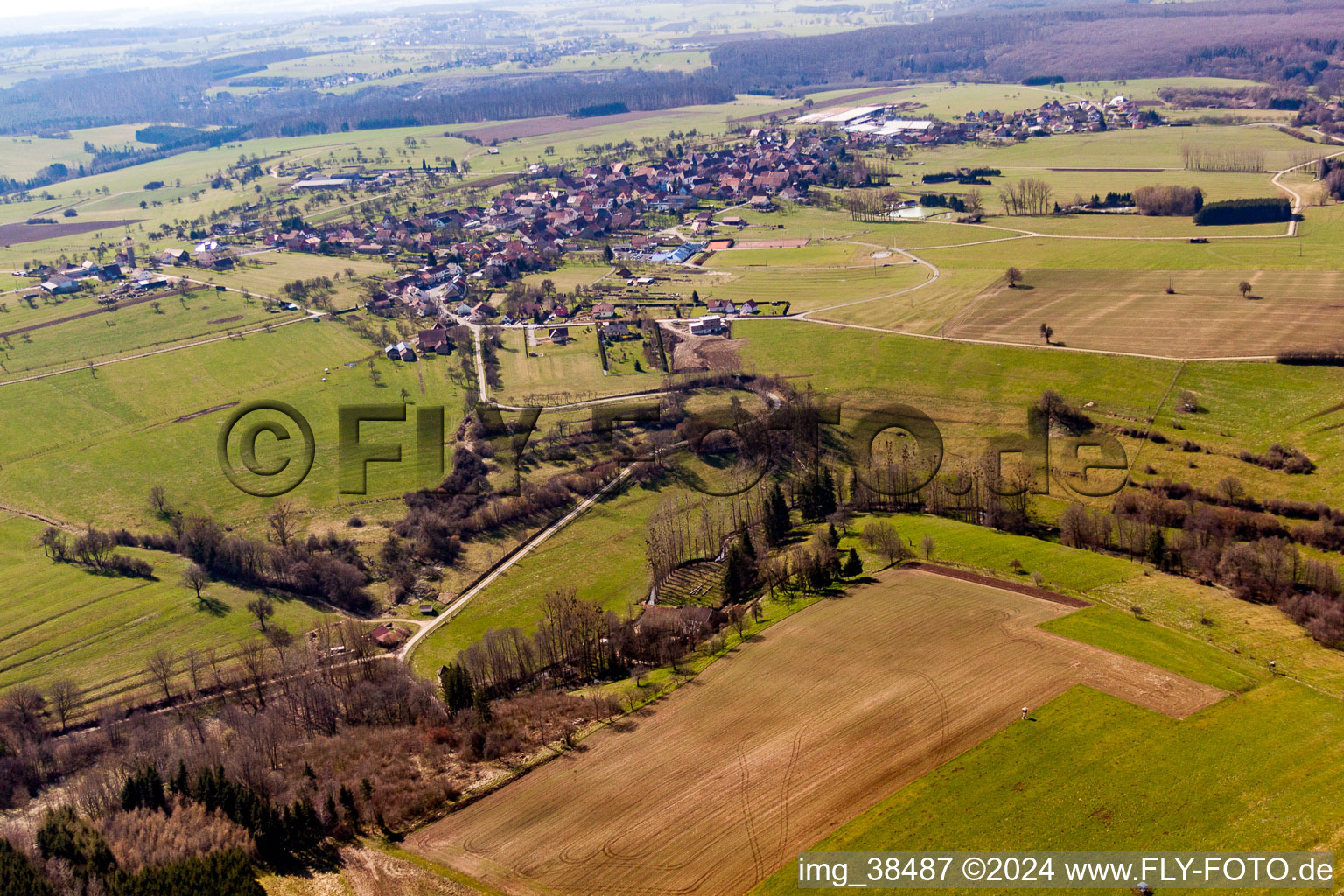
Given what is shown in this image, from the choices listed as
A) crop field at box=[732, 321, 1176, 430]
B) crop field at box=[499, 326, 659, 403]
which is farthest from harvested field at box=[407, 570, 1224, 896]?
crop field at box=[499, 326, 659, 403]

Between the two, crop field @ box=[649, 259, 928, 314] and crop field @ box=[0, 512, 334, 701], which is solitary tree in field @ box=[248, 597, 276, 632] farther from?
crop field @ box=[649, 259, 928, 314]

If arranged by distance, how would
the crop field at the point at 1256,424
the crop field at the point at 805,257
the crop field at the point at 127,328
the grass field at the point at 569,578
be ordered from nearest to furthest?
1. the grass field at the point at 569,578
2. the crop field at the point at 1256,424
3. the crop field at the point at 127,328
4. the crop field at the point at 805,257

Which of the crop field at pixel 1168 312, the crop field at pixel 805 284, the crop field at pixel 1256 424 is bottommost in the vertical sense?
the crop field at pixel 1256 424

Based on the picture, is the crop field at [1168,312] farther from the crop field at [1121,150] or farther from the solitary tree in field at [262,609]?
the solitary tree in field at [262,609]

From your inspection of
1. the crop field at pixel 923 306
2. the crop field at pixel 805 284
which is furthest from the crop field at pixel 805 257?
the crop field at pixel 923 306

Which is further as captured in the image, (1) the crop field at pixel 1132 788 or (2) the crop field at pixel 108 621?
(2) the crop field at pixel 108 621

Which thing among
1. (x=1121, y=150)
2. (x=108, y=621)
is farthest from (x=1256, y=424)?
(x=1121, y=150)
